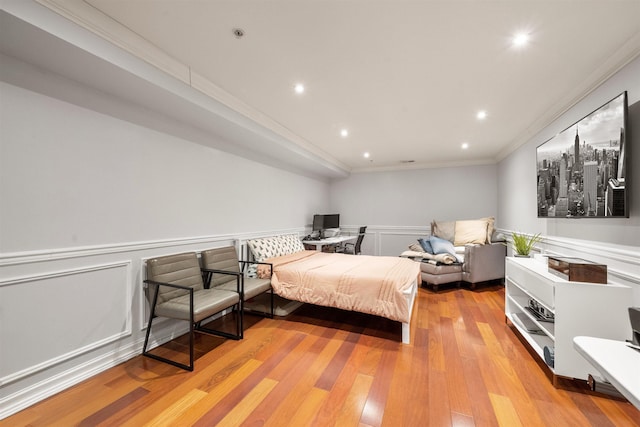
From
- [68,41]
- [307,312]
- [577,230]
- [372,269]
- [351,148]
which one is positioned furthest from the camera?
[351,148]

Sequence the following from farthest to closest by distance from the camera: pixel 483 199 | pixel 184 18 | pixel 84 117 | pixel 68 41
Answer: pixel 483 199
pixel 84 117
pixel 184 18
pixel 68 41

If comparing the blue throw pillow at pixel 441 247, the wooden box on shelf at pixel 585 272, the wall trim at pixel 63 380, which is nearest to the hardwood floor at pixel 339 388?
the wall trim at pixel 63 380

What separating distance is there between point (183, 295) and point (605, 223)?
380 cm

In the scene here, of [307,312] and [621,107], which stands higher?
[621,107]

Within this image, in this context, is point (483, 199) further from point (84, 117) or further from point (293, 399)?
point (84, 117)

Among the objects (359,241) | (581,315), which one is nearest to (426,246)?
(359,241)

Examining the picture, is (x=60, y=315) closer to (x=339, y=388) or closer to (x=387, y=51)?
(x=339, y=388)

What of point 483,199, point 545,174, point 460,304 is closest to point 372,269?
point 460,304

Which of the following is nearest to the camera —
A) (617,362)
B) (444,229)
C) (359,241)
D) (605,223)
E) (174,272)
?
(617,362)

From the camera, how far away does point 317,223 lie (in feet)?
17.9

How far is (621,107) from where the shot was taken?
1.82 metres

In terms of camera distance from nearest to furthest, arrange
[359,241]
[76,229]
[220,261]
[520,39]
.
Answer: [520,39] → [76,229] → [220,261] → [359,241]

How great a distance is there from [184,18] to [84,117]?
1.18m

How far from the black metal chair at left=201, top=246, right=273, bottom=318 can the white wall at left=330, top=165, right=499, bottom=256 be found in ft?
12.5
